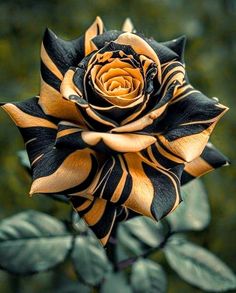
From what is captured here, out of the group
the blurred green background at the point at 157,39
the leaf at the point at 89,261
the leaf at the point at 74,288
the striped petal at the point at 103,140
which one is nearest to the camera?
the striped petal at the point at 103,140

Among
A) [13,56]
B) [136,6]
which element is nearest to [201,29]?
[136,6]

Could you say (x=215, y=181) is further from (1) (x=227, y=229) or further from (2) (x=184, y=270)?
(2) (x=184, y=270)

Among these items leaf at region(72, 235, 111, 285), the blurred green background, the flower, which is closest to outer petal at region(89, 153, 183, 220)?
the flower

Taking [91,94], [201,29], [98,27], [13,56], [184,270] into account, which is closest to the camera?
[91,94]

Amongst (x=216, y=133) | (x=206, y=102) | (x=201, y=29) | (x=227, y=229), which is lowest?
(x=227, y=229)

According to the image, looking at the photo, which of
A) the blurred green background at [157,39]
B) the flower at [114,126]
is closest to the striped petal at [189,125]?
the flower at [114,126]

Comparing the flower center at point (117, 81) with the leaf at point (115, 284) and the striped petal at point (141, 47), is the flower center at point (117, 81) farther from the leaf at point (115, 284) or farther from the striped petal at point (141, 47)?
the leaf at point (115, 284)

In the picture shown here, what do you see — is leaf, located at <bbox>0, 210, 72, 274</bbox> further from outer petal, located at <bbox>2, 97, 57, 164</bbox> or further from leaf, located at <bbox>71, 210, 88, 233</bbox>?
outer petal, located at <bbox>2, 97, 57, 164</bbox>

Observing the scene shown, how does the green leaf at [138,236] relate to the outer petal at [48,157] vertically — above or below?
below
